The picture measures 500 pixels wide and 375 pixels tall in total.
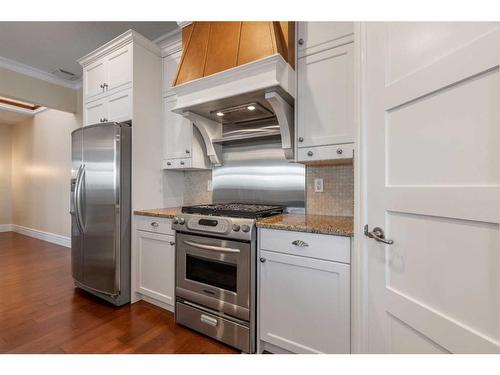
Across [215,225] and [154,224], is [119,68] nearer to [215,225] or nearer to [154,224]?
[154,224]

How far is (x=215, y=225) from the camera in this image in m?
1.70

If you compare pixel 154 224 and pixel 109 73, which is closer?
pixel 154 224

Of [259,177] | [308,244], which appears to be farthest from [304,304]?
[259,177]

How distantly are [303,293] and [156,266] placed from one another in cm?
141

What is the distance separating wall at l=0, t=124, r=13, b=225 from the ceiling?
3.69 m

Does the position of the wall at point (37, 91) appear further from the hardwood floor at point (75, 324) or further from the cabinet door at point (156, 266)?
the cabinet door at point (156, 266)

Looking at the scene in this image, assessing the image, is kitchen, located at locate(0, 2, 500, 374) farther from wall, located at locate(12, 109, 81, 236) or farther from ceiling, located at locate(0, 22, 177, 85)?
wall, located at locate(12, 109, 81, 236)

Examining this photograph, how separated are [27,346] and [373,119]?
2.66 meters

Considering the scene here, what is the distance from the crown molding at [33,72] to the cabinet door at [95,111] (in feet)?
5.36

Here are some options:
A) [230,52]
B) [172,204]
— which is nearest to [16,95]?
[172,204]

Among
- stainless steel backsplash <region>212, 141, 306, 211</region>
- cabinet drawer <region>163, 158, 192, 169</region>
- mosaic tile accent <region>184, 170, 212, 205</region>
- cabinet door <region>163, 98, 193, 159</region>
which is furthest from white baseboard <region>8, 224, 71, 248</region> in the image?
stainless steel backsplash <region>212, 141, 306, 211</region>

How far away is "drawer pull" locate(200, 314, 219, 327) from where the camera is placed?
1.71 meters

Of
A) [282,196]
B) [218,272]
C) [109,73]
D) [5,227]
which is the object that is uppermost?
[109,73]

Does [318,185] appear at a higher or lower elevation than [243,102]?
lower
